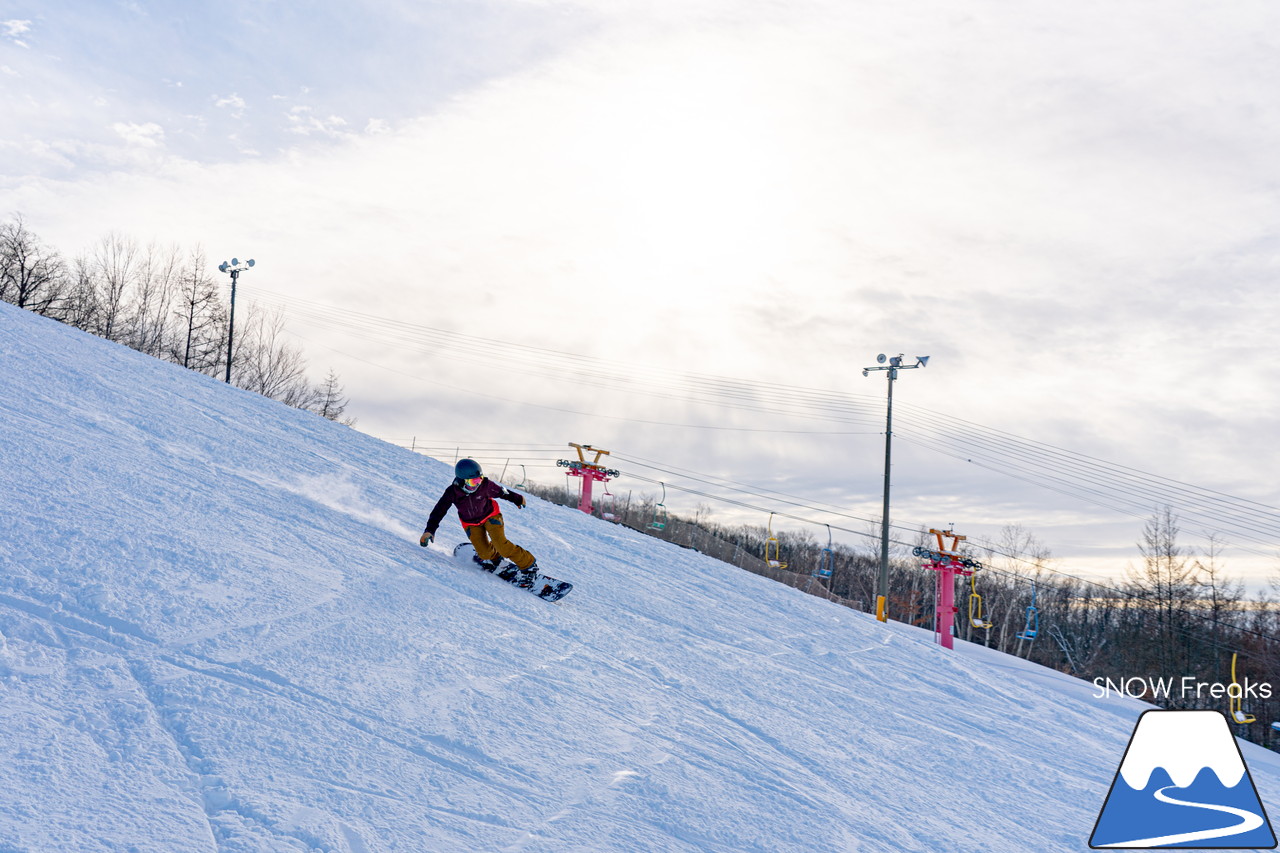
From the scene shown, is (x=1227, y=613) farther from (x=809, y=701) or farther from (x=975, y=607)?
(x=809, y=701)

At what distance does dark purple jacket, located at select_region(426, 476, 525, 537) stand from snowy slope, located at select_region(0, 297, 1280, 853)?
0.55 metres

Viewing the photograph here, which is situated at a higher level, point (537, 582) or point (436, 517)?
point (436, 517)

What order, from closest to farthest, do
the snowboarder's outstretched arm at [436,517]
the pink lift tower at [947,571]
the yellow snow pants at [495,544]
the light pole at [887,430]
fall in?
1. the yellow snow pants at [495,544]
2. the snowboarder's outstretched arm at [436,517]
3. the pink lift tower at [947,571]
4. the light pole at [887,430]

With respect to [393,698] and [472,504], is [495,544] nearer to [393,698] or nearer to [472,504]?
[472,504]

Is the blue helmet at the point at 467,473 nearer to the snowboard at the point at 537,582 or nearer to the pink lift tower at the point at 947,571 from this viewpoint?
the snowboard at the point at 537,582

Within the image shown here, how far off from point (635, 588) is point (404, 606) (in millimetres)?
4404

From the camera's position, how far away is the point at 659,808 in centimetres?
502

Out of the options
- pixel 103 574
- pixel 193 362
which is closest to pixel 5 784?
pixel 103 574

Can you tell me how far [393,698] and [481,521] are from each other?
3975 millimetres

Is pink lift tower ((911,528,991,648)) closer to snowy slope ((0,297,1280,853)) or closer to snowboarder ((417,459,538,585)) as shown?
snowy slope ((0,297,1280,853))

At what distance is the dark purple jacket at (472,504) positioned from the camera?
9.41 meters

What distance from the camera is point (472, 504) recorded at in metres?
9.42

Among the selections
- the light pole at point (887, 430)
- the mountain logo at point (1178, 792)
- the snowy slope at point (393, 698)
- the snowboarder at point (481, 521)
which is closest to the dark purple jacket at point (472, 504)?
the snowboarder at point (481, 521)

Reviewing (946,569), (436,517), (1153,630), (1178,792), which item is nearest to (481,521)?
(436,517)
